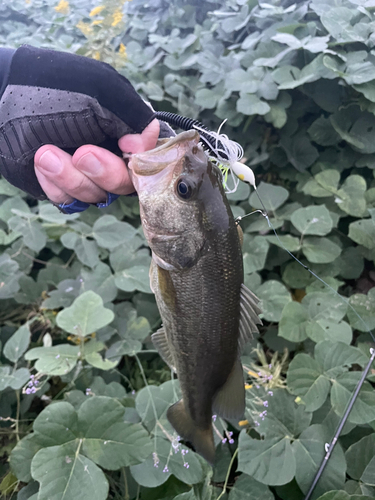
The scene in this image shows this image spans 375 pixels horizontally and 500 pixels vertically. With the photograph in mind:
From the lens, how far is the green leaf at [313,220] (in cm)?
185

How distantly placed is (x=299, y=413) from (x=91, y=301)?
106 centimetres

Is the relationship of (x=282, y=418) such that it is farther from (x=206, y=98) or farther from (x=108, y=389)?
(x=206, y=98)

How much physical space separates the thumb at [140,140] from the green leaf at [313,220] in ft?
4.15

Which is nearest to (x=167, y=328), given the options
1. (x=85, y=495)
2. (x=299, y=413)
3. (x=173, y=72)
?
(x=85, y=495)

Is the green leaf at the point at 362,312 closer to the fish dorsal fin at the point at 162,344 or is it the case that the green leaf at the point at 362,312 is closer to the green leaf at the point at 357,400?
the green leaf at the point at 357,400

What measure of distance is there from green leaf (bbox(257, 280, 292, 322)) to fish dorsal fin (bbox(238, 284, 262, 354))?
694 mm

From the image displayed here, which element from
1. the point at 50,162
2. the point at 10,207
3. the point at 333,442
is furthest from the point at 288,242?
the point at 10,207

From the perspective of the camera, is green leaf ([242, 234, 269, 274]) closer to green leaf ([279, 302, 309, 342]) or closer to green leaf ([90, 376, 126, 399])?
green leaf ([279, 302, 309, 342])

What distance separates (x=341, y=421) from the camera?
4.16ft

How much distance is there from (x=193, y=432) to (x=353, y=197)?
1639 millimetres

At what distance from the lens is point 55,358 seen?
4.81 ft

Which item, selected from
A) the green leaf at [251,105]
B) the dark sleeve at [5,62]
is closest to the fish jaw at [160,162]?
the dark sleeve at [5,62]

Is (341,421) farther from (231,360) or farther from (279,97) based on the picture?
(279,97)

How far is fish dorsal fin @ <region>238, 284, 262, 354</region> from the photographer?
A: 0.96m
